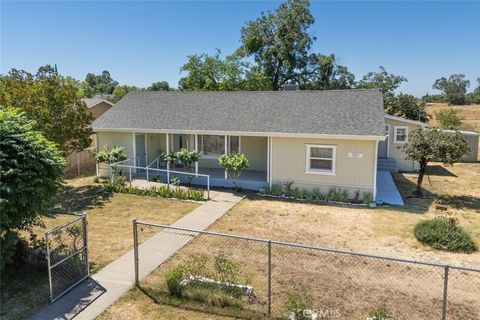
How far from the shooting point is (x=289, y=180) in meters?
16.0

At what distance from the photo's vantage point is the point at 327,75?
3516cm

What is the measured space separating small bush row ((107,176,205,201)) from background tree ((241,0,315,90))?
2135 cm

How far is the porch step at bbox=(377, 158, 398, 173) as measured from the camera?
2163cm

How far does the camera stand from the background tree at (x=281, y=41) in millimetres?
34438

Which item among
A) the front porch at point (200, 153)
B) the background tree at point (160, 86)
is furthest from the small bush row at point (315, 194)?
the background tree at point (160, 86)

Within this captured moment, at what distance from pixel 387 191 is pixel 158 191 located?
1006 cm

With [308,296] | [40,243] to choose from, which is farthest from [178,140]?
[308,296]

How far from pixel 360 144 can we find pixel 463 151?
3898 millimetres

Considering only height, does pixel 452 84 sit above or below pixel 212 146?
above

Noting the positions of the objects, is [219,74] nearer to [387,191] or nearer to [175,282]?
[387,191]

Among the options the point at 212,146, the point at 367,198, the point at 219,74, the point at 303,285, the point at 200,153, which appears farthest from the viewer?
the point at 219,74

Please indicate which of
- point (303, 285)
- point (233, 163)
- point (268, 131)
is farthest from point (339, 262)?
point (268, 131)

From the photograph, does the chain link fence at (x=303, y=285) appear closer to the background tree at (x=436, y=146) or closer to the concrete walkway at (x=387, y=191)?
the concrete walkway at (x=387, y=191)

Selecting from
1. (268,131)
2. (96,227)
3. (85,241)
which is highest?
(268,131)
